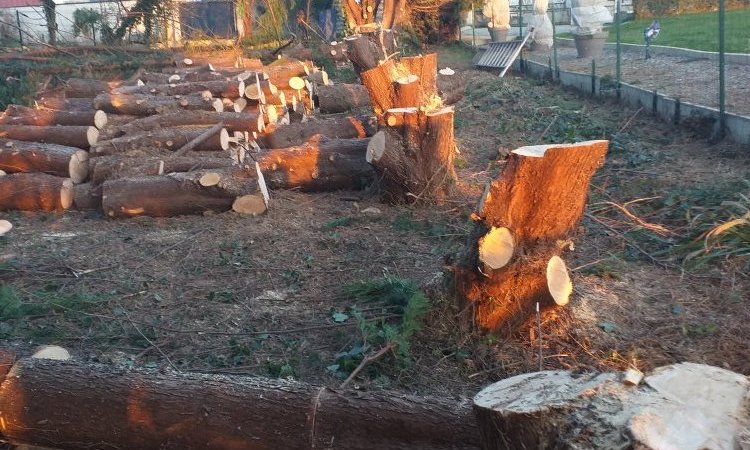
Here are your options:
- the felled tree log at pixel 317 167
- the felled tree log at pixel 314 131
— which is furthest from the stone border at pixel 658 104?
the felled tree log at pixel 317 167

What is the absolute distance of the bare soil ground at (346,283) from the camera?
429 centimetres

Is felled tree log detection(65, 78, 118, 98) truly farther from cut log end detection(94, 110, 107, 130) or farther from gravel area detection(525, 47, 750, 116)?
gravel area detection(525, 47, 750, 116)

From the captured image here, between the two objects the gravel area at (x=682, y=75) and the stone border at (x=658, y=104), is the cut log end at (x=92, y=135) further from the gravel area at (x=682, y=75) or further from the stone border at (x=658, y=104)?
the gravel area at (x=682, y=75)

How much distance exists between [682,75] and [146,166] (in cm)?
916

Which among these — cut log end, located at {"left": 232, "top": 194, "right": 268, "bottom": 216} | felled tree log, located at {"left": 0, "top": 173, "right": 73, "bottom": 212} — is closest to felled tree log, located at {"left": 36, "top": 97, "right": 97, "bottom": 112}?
felled tree log, located at {"left": 0, "top": 173, "right": 73, "bottom": 212}

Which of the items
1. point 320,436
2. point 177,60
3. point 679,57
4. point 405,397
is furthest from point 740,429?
point 177,60

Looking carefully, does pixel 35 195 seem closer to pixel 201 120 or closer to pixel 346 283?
pixel 201 120

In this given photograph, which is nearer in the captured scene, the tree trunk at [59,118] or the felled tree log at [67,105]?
the tree trunk at [59,118]

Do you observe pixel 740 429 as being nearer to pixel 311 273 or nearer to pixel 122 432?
pixel 122 432

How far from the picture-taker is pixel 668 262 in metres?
5.56

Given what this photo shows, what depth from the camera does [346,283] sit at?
5598 mm

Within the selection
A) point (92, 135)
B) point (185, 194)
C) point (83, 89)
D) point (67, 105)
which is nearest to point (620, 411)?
point (185, 194)

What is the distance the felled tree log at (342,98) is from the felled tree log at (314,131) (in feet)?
10.4

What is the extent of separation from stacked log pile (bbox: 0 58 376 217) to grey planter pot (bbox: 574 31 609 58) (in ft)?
32.5
